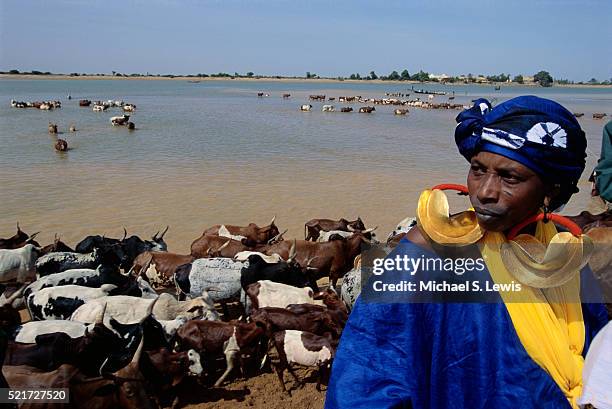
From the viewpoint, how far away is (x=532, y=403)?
1.59m

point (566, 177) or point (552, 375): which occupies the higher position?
point (566, 177)

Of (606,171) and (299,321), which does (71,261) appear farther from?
(606,171)

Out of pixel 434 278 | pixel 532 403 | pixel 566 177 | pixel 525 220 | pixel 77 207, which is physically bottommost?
pixel 77 207

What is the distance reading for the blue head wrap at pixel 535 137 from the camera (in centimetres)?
163

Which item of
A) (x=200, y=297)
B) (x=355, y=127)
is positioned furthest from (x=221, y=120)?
(x=200, y=297)

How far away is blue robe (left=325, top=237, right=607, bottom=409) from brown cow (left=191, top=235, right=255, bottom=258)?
7.61 meters

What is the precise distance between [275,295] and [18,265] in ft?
13.4

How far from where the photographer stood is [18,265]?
8203mm

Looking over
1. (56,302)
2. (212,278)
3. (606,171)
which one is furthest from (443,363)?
(212,278)

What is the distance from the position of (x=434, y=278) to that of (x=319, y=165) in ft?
60.6

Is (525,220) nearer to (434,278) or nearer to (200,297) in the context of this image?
(434,278)

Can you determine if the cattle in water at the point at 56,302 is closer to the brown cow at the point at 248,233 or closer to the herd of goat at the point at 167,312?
the herd of goat at the point at 167,312

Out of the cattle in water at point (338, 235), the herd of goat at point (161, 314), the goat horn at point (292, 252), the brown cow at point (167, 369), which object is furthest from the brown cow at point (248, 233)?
the brown cow at point (167, 369)

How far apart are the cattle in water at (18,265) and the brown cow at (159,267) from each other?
1504 millimetres
